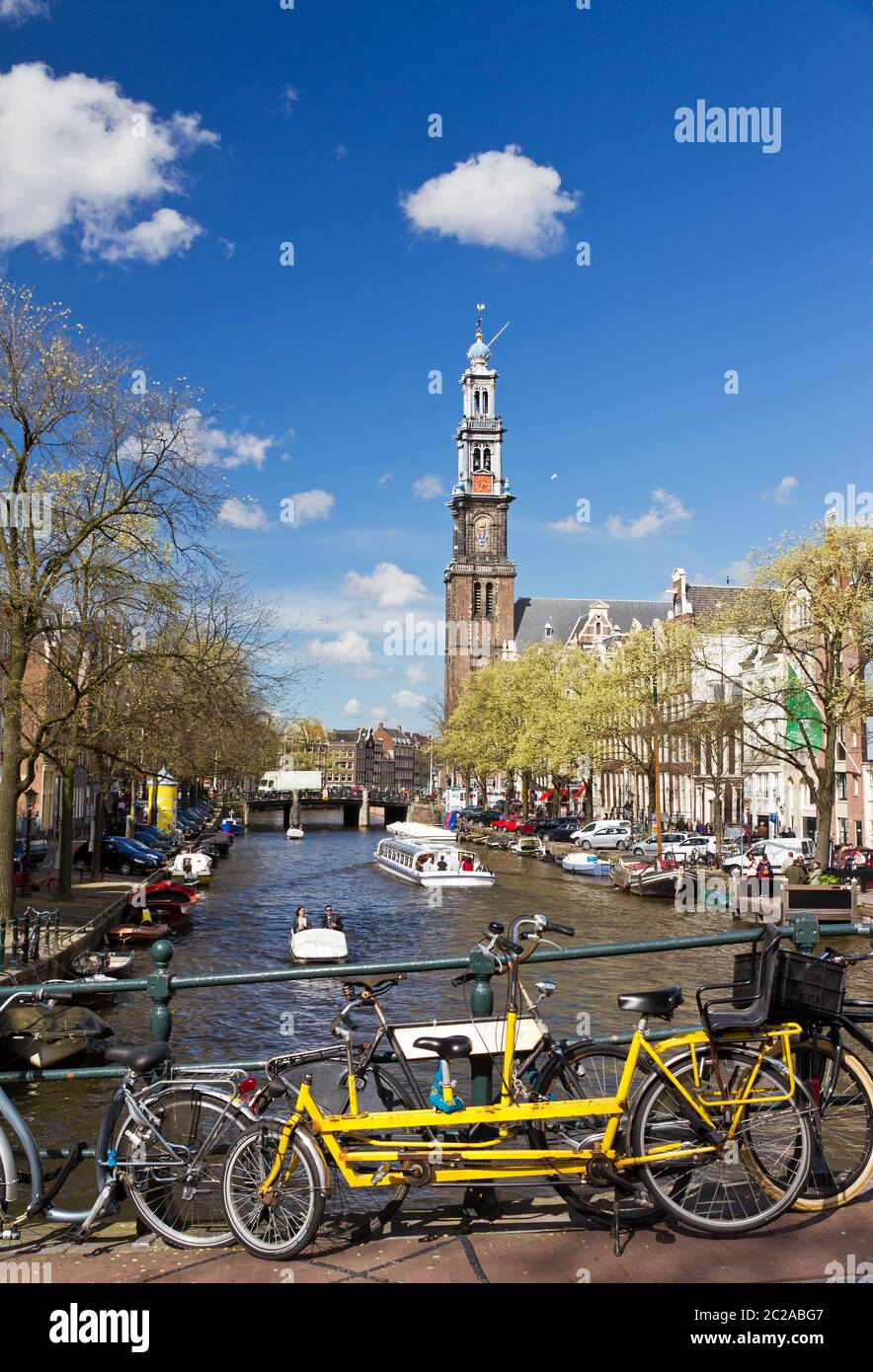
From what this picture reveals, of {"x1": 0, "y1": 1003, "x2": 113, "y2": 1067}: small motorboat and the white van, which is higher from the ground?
the white van

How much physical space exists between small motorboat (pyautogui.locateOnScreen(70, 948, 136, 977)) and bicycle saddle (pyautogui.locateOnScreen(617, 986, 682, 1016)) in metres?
20.6

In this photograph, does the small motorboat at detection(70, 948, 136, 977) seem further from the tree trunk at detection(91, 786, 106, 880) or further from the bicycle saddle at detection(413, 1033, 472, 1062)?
the bicycle saddle at detection(413, 1033, 472, 1062)

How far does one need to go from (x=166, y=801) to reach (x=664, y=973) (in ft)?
174

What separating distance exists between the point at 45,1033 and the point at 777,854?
3757cm

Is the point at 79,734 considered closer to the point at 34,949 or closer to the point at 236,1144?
the point at 34,949

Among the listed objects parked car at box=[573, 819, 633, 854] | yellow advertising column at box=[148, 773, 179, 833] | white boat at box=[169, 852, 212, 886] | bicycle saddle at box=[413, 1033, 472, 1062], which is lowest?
white boat at box=[169, 852, 212, 886]

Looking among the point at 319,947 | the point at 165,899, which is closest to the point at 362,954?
the point at 319,947

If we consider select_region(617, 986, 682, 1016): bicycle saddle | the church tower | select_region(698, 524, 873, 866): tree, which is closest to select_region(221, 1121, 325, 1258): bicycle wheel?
select_region(617, 986, 682, 1016): bicycle saddle

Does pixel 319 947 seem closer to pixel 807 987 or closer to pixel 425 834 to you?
pixel 807 987

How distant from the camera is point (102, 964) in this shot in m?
26.0

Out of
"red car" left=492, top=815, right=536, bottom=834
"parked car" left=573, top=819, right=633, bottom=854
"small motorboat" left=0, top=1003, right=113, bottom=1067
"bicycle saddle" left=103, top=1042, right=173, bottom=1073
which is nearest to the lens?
"bicycle saddle" left=103, top=1042, right=173, bottom=1073

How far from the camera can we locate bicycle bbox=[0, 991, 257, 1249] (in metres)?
6.38

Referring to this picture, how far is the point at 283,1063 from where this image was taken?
21.7 ft
